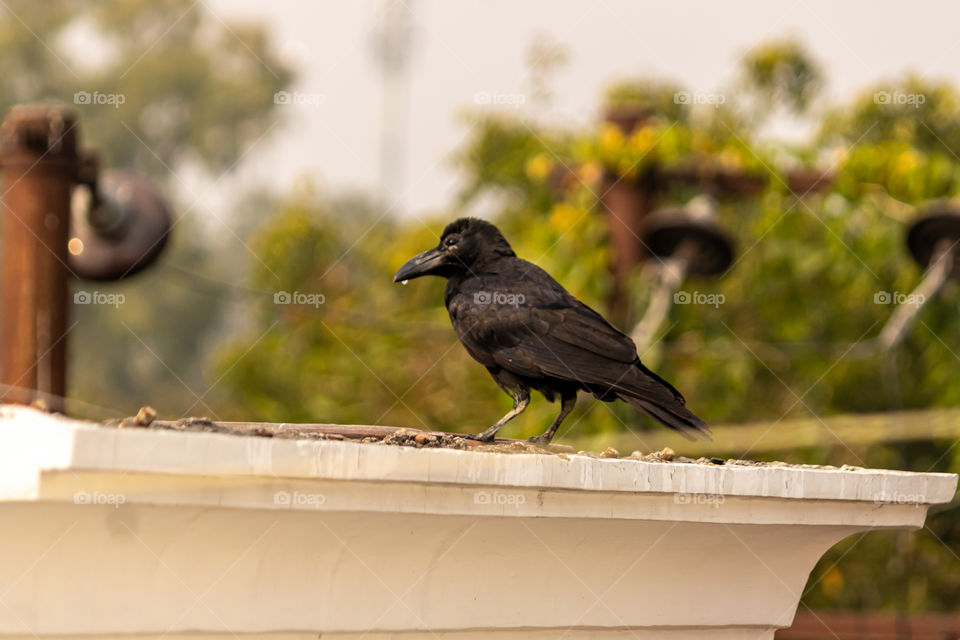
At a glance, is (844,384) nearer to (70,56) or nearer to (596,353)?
(596,353)

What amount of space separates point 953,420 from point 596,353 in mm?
5532

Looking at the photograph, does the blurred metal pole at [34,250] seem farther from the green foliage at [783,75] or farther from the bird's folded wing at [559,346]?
the green foliage at [783,75]

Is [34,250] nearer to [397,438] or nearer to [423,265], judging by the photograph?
[423,265]

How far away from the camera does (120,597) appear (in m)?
1.66

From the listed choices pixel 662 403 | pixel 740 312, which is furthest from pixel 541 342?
pixel 740 312

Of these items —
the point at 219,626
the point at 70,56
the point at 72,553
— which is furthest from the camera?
the point at 70,56

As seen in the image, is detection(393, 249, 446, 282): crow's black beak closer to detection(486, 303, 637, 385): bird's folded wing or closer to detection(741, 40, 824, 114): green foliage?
detection(486, 303, 637, 385): bird's folded wing

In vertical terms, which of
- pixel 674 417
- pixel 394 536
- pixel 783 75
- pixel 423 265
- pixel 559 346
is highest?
pixel 783 75

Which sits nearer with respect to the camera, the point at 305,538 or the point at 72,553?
the point at 72,553

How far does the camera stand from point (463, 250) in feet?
10.8

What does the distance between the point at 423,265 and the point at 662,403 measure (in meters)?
0.78

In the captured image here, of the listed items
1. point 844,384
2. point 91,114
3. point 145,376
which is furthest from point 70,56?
point 844,384

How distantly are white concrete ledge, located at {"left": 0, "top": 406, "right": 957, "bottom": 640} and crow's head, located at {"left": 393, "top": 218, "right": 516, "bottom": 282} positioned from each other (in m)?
1.32

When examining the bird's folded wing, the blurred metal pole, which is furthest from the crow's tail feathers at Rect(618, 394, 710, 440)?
the blurred metal pole
